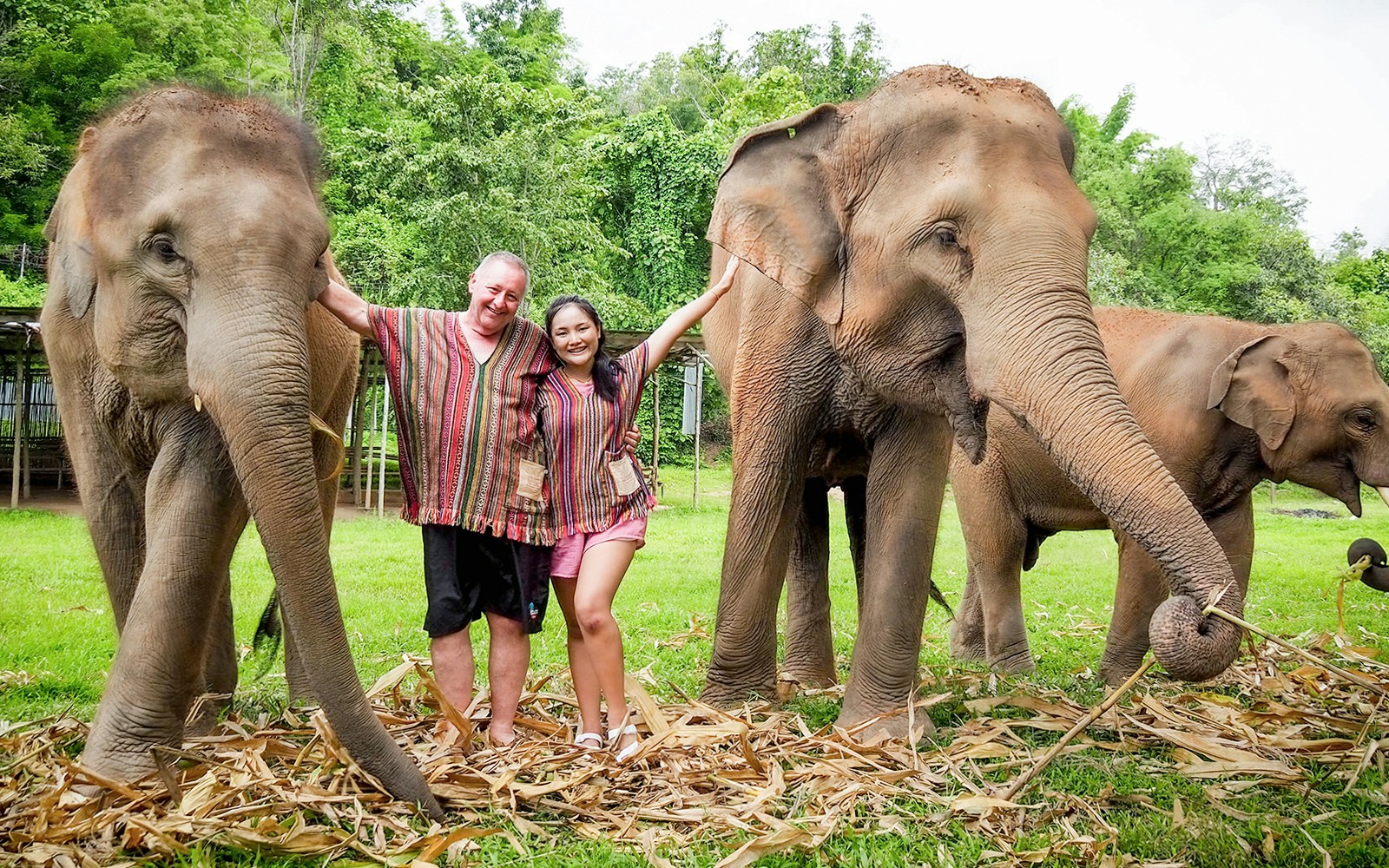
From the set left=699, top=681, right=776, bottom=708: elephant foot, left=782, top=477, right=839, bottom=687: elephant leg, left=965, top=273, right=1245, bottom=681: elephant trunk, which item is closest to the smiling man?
left=699, top=681, right=776, bottom=708: elephant foot

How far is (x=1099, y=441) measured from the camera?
320cm

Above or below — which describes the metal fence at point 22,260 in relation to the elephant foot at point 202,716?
above

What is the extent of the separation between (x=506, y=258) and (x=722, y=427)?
25565mm

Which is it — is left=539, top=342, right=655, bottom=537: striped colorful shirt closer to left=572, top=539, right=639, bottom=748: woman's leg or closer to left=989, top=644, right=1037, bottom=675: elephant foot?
left=572, top=539, right=639, bottom=748: woman's leg

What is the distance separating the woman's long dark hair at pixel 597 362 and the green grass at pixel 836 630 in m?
1.48

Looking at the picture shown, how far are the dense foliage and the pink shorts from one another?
14010 millimetres

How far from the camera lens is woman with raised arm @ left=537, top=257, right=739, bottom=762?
4.10m

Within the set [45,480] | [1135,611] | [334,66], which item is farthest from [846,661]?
[334,66]

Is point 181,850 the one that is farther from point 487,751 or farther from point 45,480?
point 45,480

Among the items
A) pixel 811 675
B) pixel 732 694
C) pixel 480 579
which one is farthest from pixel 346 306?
pixel 811 675

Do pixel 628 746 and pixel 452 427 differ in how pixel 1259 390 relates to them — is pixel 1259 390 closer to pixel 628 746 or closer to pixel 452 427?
pixel 628 746

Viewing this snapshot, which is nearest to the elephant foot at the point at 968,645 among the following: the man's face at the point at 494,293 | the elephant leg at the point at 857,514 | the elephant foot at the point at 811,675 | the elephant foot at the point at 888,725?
the elephant leg at the point at 857,514

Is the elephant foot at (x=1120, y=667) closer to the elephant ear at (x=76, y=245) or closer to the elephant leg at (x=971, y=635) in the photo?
the elephant leg at (x=971, y=635)

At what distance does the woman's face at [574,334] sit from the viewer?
4145mm
